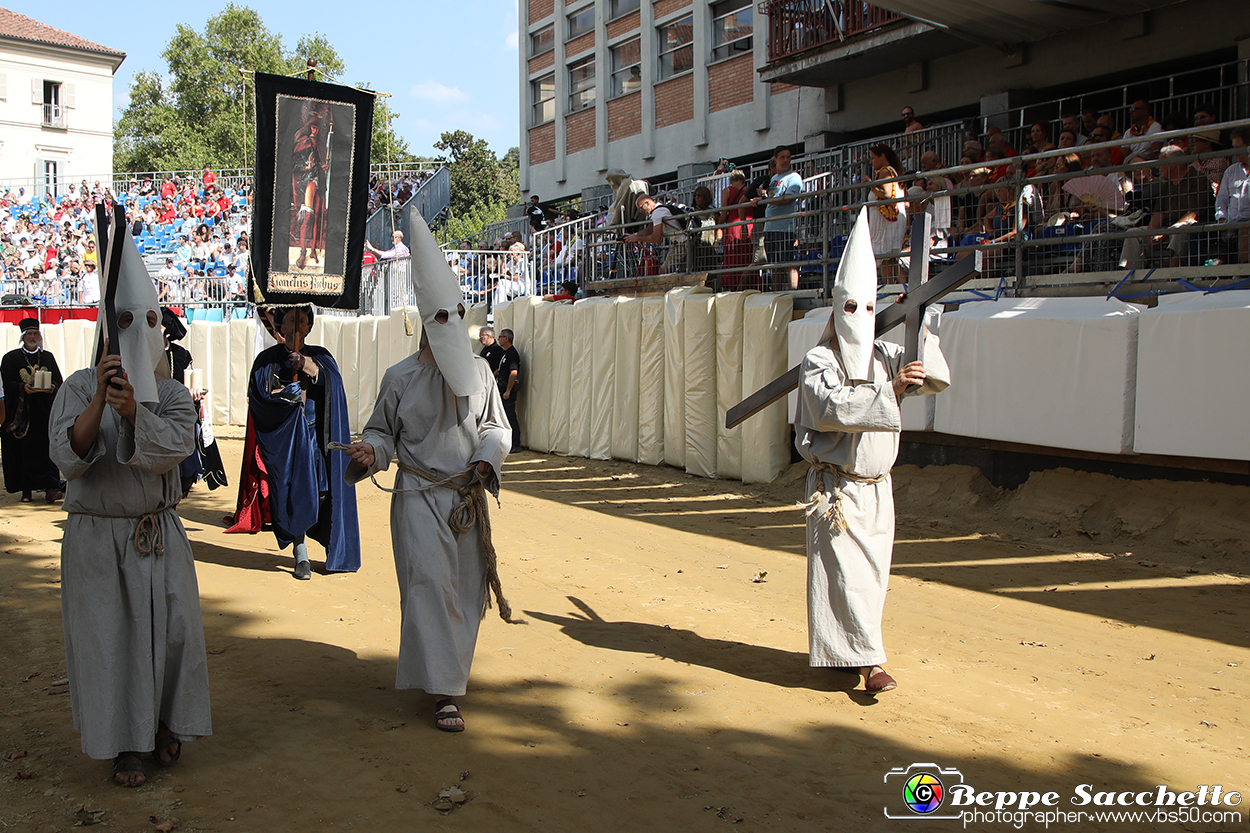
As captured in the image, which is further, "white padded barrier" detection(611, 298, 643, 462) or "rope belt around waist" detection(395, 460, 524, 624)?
"white padded barrier" detection(611, 298, 643, 462)

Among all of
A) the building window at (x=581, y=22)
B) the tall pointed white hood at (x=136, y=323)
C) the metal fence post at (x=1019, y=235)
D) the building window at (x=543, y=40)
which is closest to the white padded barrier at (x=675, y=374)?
the metal fence post at (x=1019, y=235)

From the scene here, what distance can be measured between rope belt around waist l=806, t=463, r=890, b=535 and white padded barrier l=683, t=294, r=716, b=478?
7.44 meters

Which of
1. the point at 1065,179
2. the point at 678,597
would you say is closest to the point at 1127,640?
the point at 678,597

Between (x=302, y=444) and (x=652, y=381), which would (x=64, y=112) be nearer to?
(x=652, y=381)

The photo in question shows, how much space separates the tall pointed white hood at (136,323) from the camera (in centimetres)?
400

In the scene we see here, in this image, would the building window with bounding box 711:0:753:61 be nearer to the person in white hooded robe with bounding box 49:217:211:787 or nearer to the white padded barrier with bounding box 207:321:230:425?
the white padded barrier with bounding box 207:321:230:425

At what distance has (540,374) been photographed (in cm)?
1630

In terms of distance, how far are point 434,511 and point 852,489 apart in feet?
6.86

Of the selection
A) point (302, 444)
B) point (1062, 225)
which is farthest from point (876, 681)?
point (1062, 225)

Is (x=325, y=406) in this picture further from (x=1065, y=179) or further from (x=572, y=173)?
(x=572, y=173)

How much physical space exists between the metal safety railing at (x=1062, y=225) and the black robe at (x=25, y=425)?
8.35m

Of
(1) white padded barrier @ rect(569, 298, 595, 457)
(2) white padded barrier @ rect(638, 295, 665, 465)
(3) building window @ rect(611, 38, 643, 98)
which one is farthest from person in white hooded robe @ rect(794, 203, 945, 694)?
(3) building window @ rect(611, 38, 643, 98)

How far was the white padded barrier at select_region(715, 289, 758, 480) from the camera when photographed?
40.0 feet

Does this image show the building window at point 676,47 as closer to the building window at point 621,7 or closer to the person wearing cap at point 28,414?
the building window at point 621,7
